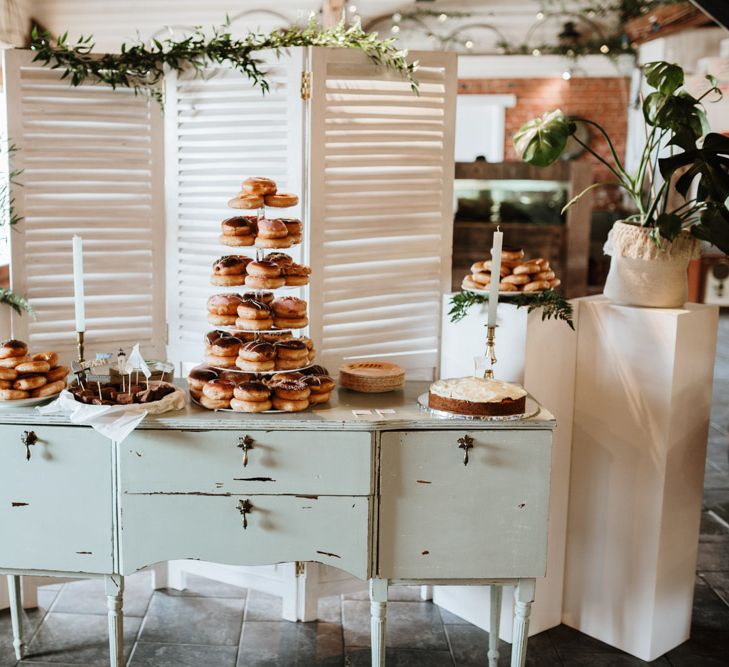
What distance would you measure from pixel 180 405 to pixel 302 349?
38 centimetres

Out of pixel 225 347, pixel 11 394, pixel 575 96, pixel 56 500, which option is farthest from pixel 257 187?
pixel 575 96

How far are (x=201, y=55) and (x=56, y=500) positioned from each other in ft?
5.08

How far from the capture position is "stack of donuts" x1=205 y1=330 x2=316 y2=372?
93.5 inches

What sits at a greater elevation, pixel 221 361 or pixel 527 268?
pixel 527 268

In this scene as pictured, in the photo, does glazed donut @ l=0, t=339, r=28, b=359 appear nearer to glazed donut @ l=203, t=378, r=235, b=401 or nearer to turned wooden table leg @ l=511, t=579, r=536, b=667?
glazed donut @ l=203, t=378, r=235, b=401

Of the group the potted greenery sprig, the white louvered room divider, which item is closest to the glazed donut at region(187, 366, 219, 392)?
the white louvered room divider

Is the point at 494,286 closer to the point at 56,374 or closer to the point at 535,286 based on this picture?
the point at 535,286

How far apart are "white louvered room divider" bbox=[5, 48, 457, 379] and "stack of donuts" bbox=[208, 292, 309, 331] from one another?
1.70 feet

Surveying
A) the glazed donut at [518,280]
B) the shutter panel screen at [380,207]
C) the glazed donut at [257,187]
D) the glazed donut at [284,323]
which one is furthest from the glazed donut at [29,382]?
the glazed donut at [518,280]

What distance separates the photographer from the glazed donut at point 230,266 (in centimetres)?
242

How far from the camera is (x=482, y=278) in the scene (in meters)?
2.77

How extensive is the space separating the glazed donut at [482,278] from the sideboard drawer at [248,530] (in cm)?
84

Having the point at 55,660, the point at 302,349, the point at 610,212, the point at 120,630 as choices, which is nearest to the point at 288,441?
the point at 302,349

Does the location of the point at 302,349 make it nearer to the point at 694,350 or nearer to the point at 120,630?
the point at 120,630
